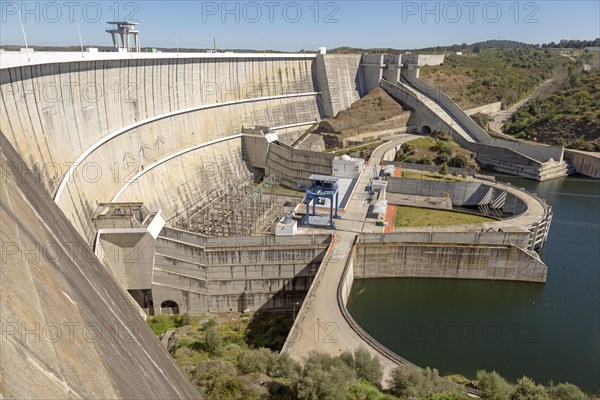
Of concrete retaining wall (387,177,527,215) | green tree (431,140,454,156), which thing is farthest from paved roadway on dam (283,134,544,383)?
green tree (431,140,454,156)

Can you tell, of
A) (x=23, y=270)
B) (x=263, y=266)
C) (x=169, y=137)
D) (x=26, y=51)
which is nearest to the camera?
(x=23, y=270)

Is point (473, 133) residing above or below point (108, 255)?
above

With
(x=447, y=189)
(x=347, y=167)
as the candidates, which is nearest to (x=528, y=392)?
(x=447, y=189)

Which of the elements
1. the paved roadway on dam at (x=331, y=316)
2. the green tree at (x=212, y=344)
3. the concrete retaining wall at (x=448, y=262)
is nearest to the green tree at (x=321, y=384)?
the paved roadway on dam at (x=331, y=316)

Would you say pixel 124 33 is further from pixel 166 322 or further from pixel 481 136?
pixel 481 136

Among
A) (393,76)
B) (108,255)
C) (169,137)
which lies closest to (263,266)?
(108,255)

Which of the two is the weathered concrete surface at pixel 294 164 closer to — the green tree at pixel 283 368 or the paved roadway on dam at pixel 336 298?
the paved roadway on dam at pixel 336 298

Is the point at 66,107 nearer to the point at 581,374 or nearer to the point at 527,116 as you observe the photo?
the point at 581,374
